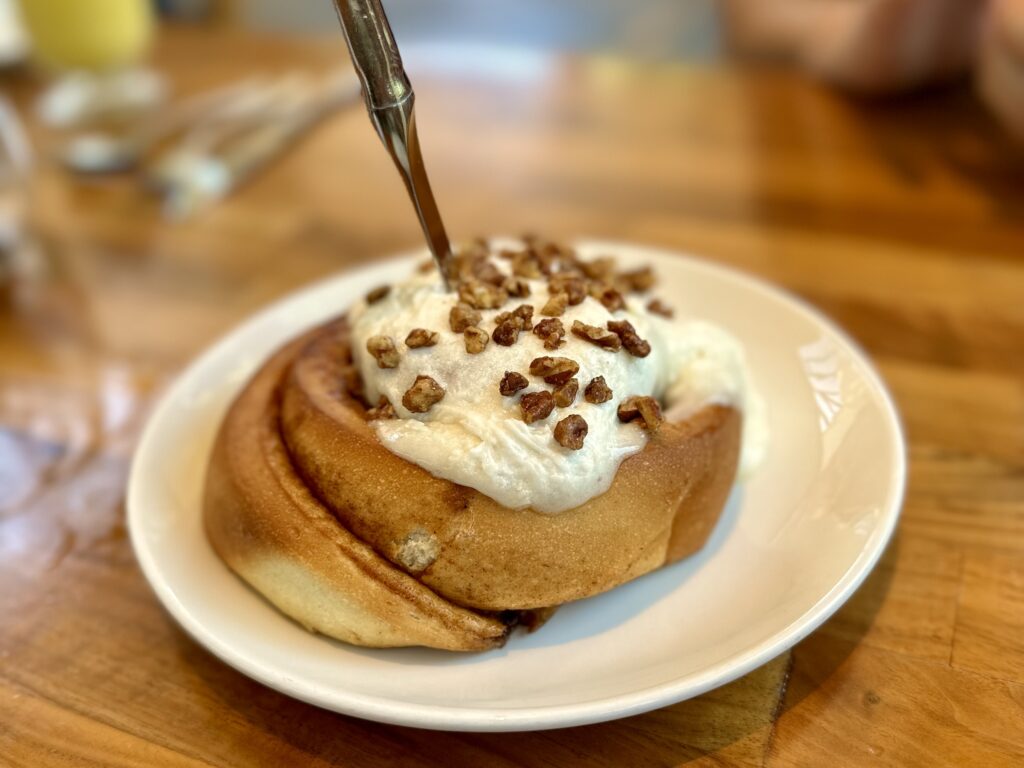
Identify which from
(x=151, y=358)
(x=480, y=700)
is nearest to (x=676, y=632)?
(x=480, y=700)

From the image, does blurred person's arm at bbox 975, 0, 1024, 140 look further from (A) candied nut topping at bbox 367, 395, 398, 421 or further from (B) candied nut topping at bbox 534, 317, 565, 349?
(A) candied nut topping at bbox 367, 395, 398, 421

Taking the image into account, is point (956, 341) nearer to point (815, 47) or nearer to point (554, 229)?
point (554, 229)

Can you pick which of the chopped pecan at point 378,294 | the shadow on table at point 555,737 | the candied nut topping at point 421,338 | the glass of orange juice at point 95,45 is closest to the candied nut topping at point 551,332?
the candied nut topping at point 421,338

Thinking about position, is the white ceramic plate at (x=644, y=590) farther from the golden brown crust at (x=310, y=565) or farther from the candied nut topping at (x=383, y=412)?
the candied nut topping at (x=383, y=412)

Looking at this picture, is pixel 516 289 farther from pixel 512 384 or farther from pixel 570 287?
pixel 512 384

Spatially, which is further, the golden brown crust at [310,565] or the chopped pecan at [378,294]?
the chopped pecan at [378,294]
